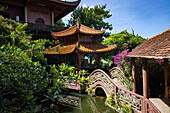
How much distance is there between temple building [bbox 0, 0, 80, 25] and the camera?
1245 centimetres

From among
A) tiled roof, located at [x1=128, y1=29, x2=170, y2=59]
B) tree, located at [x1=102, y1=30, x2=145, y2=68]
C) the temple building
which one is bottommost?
tiled roof, located at [x1=128, y1=29, x2=170, y2=59]

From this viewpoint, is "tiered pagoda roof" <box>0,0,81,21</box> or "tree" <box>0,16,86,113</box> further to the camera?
"tiered pagoda roof" <box>0,0,81,21</box>

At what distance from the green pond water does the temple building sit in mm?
9271

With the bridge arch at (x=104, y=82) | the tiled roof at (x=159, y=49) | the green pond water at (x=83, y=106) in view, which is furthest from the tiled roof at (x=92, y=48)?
the tiled roof at (x=159, y=49)

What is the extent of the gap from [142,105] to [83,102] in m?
4.20

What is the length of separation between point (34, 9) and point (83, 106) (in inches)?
457

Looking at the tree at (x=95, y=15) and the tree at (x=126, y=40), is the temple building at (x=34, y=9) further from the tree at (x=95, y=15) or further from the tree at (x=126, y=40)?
the tree at (x=126, y=40)

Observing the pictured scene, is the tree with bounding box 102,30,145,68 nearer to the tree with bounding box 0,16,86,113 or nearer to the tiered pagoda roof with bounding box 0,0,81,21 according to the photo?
the tiered pagoda roof with bounding box 0,0,81,21

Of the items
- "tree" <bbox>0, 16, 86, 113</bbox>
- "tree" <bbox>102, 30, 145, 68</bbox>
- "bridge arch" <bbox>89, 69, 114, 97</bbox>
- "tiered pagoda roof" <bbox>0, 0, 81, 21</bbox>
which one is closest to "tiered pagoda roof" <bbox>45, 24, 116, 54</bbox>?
"bridge arch" <bbox>89, 69, 114, 97</bbox>

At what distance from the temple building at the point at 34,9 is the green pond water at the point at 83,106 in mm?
9271

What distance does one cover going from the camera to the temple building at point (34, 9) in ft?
40.9

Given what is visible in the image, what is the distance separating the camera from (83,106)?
747 centimetres

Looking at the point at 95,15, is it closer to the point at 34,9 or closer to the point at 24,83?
the point at 34,9

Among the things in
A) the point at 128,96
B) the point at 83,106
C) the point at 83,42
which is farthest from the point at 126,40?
the point at 128,96
